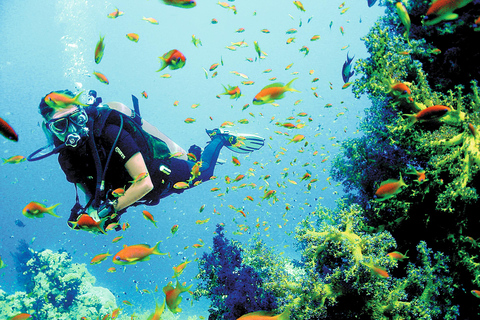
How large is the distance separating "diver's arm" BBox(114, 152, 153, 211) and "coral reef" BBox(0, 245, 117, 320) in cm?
929

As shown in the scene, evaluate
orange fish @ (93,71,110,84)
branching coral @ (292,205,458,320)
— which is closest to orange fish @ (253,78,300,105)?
branching coral @ (292,205,458,320)

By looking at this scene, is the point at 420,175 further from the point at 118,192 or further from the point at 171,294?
the point at 118,192

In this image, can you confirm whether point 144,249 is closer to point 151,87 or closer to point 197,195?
point 151,87

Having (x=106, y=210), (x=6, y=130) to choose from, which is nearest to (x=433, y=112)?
(x=6, y=130)

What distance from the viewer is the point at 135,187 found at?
3627mm

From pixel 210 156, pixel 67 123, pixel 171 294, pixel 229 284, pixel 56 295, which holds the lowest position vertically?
pixel 56 295

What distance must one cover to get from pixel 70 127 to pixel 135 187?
1.45 m

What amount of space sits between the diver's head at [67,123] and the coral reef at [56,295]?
9.31 metres

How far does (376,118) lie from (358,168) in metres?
0.98

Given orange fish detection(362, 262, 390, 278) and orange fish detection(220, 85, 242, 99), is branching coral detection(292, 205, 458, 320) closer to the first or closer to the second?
orange fish detection(362, 262, 390, 278)

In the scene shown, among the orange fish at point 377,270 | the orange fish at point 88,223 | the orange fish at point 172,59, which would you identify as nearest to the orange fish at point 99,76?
the orange fish at point 172,59

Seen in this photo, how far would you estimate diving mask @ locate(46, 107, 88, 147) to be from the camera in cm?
349

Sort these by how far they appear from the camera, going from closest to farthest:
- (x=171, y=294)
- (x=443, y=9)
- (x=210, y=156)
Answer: (x=443, y=9), (x=171, y=294), (x=210, y=156)

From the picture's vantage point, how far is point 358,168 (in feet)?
13.8
